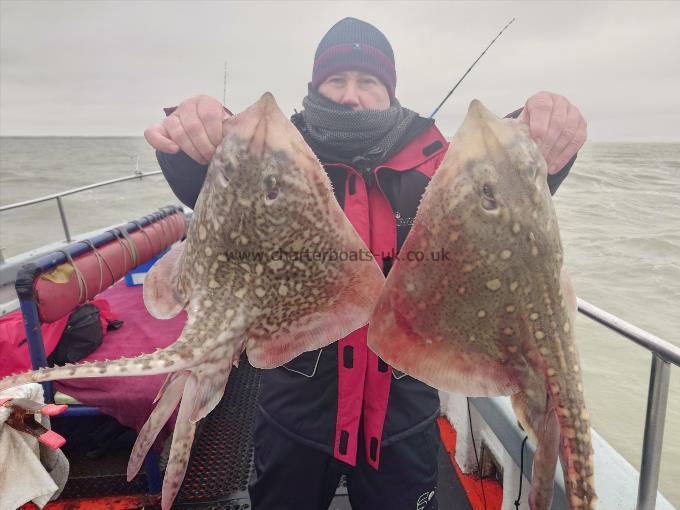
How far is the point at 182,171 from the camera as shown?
1763 millimetres

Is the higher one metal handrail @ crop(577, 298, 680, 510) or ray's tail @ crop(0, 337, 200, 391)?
ray's tail @ crop(0, 337, 200, 391)

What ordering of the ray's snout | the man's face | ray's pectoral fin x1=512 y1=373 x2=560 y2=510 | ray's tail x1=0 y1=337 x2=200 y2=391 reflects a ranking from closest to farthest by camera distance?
ray's tail x1=0 y1=337 x2=200 y2=391 → ray's pectoral fin x1=512 y1=373 x2=560 y2=510 → the ray's snout → the man's face

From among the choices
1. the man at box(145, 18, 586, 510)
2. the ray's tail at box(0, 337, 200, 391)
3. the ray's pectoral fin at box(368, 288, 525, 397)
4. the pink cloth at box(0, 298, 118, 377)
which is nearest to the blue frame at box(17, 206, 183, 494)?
the pink cloth at box(0, 298, 118, 377)

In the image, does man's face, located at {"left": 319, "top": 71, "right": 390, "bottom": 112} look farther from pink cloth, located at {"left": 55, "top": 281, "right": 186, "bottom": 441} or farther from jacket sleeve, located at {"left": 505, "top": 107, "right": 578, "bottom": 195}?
pink cloth, located at {"left": 55, "top": 281, "right": 186, "bottom": 441}

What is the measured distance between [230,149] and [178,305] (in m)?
0.59

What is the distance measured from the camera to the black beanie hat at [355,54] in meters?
2.26

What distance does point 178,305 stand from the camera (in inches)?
62.8

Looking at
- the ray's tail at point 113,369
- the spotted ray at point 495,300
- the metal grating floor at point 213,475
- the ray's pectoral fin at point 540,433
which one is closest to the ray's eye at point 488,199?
the spotted ray at point 495,300

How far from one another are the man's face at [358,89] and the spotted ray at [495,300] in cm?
99

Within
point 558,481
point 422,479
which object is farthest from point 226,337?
point 558,481

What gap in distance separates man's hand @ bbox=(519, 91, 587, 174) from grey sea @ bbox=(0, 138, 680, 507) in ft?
25.2

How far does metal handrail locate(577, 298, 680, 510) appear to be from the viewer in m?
1.80

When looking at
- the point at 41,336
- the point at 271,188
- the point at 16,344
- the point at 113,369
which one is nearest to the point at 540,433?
the point at 271,188

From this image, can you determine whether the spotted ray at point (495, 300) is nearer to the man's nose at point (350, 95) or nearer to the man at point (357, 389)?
the man at point (357, 389)
